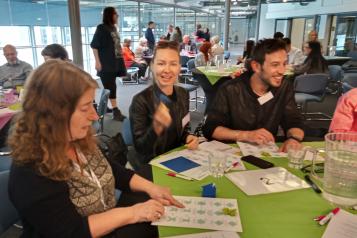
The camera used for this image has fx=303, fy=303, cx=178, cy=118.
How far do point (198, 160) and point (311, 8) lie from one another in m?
11.6

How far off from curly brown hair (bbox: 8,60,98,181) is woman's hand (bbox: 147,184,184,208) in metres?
0.38

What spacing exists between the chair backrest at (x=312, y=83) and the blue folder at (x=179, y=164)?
3740mm

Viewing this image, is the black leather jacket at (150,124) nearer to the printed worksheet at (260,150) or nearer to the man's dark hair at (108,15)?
the printed worksheet at (260,150)

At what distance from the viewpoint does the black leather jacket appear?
75.9 inches

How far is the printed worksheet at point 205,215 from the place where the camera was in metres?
1.07

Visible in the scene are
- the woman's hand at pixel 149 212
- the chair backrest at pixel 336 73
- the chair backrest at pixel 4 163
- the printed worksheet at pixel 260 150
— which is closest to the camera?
the woman's hand at pixel 149 212

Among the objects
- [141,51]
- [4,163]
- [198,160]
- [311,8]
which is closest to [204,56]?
[141,51]

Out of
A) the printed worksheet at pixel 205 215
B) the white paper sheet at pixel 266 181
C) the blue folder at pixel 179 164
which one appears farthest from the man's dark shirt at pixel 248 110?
the printed worksheet at pixel 205 215

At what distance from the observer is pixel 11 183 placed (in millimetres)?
1042

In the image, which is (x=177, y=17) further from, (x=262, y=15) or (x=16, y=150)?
(x=16, y=150)

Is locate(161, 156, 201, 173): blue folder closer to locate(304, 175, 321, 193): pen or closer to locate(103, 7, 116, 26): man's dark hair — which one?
locate(304, 175, 321, 193): pen

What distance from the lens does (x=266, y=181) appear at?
1.39m

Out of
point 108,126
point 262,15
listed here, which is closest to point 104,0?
point 108,126

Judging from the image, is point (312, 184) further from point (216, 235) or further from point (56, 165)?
point (56, 165)
